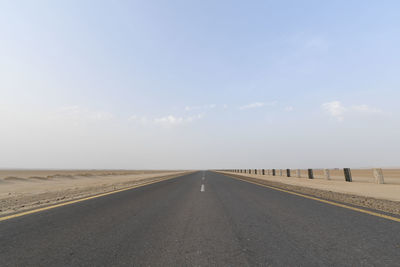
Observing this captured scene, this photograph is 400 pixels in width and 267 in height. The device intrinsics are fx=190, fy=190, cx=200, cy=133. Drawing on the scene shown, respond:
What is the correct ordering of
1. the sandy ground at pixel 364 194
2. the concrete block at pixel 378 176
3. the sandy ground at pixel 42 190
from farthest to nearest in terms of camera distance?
the concrete block at pixel 378 176 < the sandy ground at pixel 42 190 < the sandy ground at pixel 364 194

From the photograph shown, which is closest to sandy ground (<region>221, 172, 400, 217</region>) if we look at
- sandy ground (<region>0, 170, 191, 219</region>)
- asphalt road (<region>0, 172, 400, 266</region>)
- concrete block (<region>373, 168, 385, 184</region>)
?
concrete block (<region>373, 168, 385, 184</region>)

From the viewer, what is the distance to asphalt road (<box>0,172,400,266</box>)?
2131 mm

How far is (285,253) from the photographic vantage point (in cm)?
229

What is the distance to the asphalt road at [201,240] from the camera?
213 centimetres

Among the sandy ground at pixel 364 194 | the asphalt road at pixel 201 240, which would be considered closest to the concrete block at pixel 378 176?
the sandy ground at pixel 364 194

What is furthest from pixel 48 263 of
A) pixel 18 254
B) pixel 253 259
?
pixel 253 259

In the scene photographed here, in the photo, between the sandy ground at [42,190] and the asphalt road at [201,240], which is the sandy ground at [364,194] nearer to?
the asphalt road at [201,240]

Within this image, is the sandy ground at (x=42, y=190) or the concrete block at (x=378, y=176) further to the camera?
the concrete block at (x=378, y=176)

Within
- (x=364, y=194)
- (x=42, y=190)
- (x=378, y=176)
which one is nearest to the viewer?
(x=364, y=194)

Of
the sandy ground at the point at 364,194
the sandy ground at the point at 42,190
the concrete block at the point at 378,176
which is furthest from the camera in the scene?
the concrete block at the point at 378,176

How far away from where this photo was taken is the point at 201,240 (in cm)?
275

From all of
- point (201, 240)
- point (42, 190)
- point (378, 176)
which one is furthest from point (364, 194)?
point (42, 190)

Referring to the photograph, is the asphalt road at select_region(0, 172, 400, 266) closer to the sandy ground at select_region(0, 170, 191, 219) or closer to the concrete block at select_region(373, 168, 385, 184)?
the sandy ground at select_region(0, 170, 191, 219)

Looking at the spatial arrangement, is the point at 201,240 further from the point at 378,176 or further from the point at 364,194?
the point at 378,176
